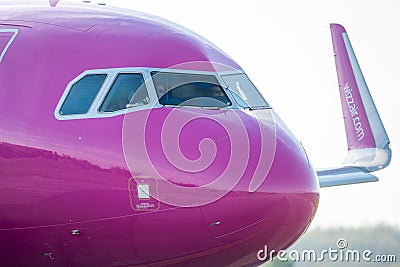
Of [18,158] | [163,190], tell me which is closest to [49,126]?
[18,158]

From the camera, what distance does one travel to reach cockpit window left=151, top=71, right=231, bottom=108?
59.7ft

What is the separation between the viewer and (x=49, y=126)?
18234mm

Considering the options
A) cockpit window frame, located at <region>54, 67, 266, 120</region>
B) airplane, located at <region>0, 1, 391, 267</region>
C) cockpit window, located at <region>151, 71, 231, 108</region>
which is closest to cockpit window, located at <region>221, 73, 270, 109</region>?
airplane, located at <region>0, 1, 391, 267</region>

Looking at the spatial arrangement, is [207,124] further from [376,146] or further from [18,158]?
[376,146]

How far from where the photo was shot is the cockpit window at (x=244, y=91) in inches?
742

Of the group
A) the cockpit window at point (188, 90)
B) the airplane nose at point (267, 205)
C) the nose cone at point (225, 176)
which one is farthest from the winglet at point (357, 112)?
the nose cone at point (225, 176)

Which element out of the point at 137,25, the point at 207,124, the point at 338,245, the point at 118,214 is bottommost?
the point at 338,245

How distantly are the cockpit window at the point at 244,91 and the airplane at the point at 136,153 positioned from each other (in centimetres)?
3

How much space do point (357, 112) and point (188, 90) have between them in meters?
14.0

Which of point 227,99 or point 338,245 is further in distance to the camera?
point 338,245

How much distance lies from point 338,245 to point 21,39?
1227 cm

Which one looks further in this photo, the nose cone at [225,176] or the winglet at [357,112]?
the winglet at [357,112]

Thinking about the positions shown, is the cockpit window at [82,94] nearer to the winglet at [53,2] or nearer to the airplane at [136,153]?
the airplane at [136,153]

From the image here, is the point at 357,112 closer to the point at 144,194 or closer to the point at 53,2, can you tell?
the point at 53,2
